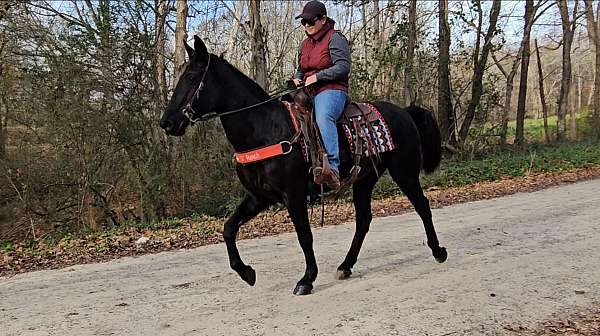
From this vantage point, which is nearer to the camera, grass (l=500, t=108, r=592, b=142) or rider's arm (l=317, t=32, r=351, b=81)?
rider's arm (l=317, t=32, r=351, b=81)

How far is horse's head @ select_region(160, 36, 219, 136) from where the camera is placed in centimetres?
494

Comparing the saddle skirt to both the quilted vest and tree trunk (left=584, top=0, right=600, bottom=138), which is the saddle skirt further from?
tree trunk (left=584, top=0, right=600, bottom=138)

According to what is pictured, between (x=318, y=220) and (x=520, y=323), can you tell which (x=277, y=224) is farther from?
(x=520, y=323)

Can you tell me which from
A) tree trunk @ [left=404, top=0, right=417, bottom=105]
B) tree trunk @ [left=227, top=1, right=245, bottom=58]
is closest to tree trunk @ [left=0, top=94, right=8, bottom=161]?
tree trunk @ [left=227, top=1, right=245, bottom=58]

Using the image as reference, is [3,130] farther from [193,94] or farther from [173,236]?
[193,94]

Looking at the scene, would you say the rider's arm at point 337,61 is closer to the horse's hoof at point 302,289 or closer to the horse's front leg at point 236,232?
the horse's front leg at point 236,232

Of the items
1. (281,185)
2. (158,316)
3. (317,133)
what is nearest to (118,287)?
(158,316)

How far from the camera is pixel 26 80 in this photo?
10891 mm

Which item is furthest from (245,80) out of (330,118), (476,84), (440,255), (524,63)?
(524,63)

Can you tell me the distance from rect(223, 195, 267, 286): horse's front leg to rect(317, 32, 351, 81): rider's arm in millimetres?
1384

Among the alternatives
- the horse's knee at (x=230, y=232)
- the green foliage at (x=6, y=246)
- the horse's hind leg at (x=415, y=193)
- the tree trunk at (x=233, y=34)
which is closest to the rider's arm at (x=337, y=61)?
the horse's hind leg at (x=415, y=193)

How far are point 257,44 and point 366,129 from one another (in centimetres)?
896

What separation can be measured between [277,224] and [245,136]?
567 cm

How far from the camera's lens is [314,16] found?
5367 mm
